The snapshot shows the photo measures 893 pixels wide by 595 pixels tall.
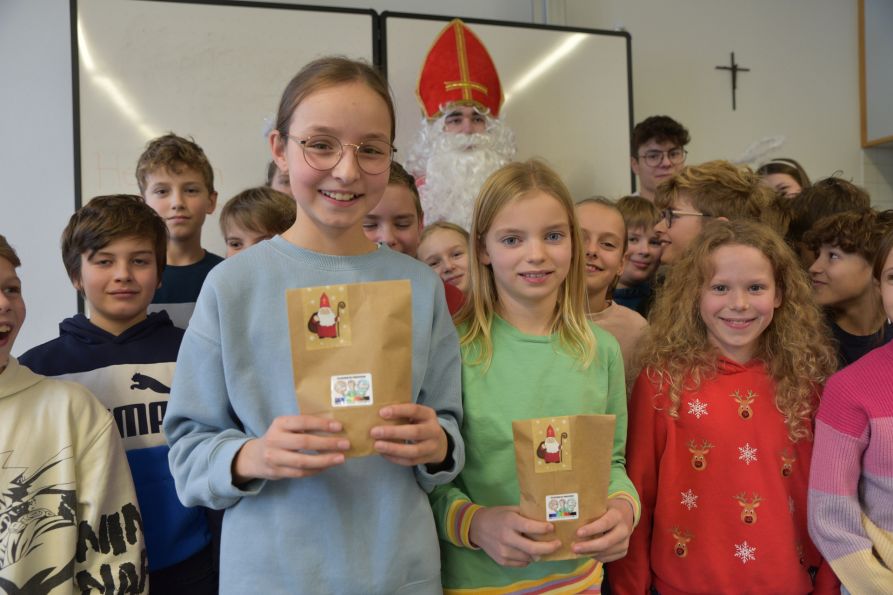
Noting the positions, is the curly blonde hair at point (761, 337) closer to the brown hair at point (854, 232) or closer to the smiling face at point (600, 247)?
the smiling face at point (600, 247)

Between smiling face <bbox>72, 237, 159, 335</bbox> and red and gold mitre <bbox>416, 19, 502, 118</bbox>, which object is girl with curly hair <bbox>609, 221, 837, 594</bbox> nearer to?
Answer: smiling face <bbox>72, 237, 159, 335</bbox>

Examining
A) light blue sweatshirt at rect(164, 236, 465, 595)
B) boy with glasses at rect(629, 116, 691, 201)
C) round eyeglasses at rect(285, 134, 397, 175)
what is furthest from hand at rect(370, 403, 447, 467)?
boy with glasses at rect(629, 116, 691, 201)

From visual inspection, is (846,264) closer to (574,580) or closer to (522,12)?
(574,580)

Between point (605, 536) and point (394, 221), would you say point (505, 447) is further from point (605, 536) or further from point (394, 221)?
point (394, 221)

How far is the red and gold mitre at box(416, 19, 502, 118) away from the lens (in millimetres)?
3889

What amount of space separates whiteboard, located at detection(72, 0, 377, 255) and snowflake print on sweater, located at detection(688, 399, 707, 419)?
276 centimetres

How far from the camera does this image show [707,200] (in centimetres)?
257

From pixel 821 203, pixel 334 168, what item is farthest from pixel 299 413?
pixel 821 203

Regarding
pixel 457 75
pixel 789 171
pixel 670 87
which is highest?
pixel 670 87

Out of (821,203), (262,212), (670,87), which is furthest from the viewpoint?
(670,87)

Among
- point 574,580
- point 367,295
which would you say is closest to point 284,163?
point 367,295

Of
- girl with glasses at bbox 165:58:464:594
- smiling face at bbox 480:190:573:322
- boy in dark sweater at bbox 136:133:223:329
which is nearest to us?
girl with glasses at bbox 165:58:464:594

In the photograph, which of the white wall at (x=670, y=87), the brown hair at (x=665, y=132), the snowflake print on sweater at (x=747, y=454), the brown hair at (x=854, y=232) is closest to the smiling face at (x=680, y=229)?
the brown hair at (x=854, y=232)

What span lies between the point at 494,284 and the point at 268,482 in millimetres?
804
